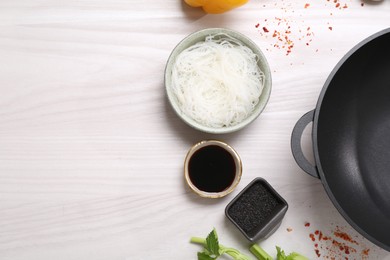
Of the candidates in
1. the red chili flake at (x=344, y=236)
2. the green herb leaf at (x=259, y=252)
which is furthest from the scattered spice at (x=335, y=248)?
the green herb leaf at (x=259, y=252)

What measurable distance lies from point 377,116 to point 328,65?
19cm

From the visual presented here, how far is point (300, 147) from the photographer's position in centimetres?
122

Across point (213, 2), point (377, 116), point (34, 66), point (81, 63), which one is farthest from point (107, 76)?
point (377, 116)

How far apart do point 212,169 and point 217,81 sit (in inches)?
8.5

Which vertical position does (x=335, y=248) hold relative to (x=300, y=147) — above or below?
below

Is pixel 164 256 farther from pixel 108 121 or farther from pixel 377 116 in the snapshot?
pixel 377 116

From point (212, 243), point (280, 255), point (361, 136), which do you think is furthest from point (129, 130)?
point (361, 136)

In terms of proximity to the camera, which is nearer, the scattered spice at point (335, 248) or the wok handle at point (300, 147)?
the wok handle at point (300, 147)

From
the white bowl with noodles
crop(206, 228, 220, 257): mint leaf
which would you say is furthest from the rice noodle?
crop(206, 228, 220, 257): mint leaf

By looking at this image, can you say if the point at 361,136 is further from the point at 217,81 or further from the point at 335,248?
the point at 217,81

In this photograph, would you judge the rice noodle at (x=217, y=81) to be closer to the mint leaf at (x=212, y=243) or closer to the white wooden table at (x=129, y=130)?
the white wooden table at (x=129, y=130)

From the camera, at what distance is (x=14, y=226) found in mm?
1335

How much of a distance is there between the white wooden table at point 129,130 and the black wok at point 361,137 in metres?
0.06

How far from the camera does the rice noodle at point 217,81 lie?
1288 millimetres
